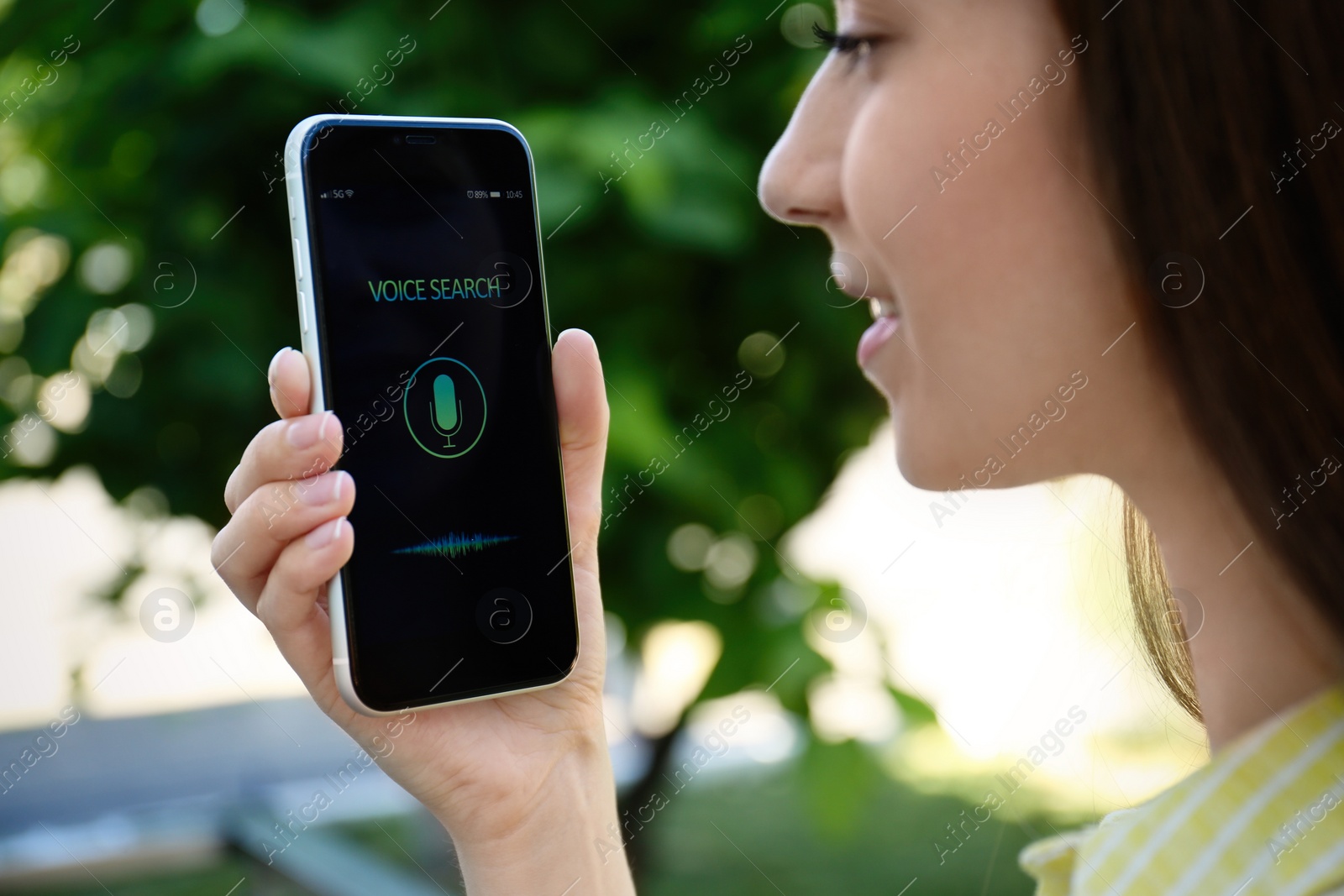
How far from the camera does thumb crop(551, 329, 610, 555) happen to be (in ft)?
3.07

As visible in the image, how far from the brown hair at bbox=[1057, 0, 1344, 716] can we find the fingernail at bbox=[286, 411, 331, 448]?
526 millimetres

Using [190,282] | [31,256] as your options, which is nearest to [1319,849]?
[190,282]

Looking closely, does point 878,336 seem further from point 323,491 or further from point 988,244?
point 323,491

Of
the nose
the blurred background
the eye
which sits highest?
the eye

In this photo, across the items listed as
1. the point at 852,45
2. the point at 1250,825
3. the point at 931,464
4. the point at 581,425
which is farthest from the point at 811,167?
the point at 1250,825

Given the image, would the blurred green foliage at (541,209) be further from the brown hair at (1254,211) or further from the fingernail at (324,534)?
the brown hair at (1254,211)

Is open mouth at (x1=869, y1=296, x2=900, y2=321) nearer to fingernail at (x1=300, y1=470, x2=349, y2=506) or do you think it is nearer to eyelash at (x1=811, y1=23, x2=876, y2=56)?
eyelash at (x1=811, y1=23, x2=876, y2=56)

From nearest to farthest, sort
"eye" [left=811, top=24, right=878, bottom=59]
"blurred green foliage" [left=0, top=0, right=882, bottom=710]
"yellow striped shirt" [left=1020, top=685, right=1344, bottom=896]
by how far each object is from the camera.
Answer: "yellow striped shirt" [left=1020, top=685, right=1344, bottom=896], "eye" [left=811, top=24, right=878, bottom=59], "blurred green foliage" [left=0, top=0, right=882, bottom=710]

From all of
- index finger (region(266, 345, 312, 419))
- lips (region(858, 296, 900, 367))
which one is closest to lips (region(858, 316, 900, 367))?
lips (region(858, 296, 900, 367))

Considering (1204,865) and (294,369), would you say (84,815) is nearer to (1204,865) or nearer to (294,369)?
(294,369)

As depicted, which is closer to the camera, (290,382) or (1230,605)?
(1230,605)

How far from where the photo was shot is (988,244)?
2.26 ft

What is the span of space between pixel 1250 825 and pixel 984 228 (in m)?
0.36

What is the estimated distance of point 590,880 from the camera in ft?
2.92
